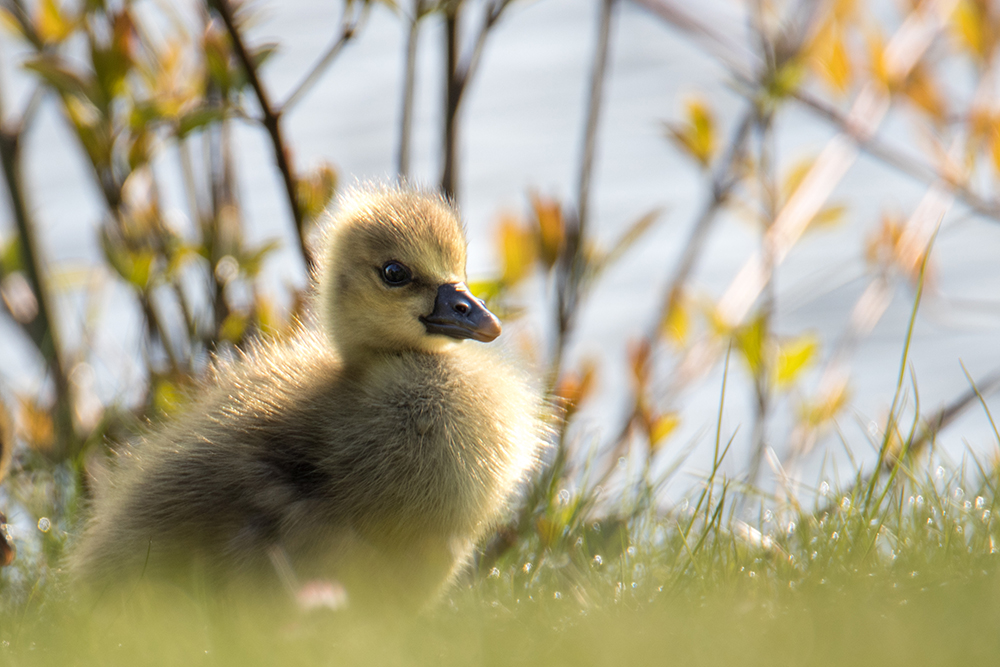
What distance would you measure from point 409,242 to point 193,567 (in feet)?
2.77

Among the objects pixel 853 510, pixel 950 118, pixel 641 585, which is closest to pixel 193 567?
pixel 641 585

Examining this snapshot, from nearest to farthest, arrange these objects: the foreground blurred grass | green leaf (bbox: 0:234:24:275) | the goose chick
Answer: the foreground blurred grass
the goose chick
green leaf (bbox: 0:234:24:275)

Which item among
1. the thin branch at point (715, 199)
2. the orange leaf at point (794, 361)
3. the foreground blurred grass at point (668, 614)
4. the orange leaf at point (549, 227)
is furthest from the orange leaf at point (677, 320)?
the foreground blurred grass at point (668, 614)

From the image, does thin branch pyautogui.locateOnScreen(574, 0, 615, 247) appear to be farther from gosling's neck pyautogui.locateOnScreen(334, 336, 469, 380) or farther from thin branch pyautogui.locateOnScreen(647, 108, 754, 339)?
gosling's neck pyautogui.locateOnScreen(334, 336, 469, 380)

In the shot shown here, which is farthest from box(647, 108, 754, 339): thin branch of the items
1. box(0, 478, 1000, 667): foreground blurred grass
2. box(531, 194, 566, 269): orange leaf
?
box(0, 478, 1000, 667): foreground blurred grass

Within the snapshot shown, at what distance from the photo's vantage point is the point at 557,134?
8.12 m

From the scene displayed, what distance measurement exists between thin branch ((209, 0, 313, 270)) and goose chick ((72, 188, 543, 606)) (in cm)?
32

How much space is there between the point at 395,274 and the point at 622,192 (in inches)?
196

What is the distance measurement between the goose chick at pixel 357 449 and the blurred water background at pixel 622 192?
2092 mm

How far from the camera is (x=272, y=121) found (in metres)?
2.88

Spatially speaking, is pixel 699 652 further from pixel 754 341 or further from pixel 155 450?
pixel 754 341

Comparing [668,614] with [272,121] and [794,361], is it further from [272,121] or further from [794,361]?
[794,361]

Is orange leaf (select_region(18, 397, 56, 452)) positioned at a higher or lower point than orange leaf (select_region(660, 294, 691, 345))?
lower

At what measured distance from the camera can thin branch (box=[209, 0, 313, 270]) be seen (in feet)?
8.96
